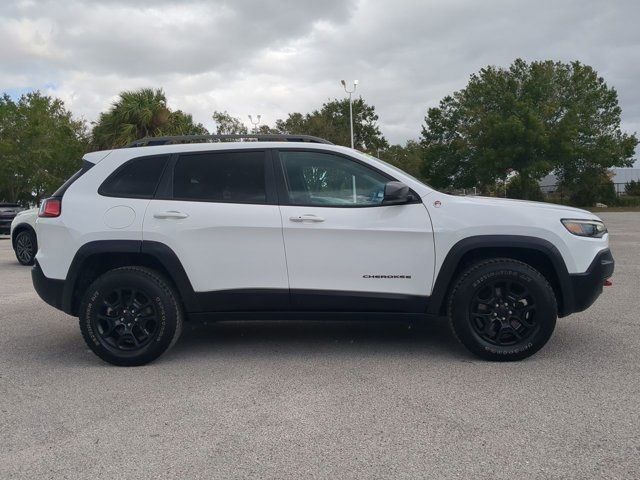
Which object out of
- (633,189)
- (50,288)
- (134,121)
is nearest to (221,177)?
(50,288)

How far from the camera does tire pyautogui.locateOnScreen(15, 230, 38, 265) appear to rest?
39.3 feet

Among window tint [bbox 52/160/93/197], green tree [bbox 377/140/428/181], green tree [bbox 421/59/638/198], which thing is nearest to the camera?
window tint [bbox 52/160/93/197]

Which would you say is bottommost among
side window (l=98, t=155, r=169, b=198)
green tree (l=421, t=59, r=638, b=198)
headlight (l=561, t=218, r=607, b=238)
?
headlight (l=561, t=218, r=607, b=238)

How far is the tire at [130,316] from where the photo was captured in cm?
462

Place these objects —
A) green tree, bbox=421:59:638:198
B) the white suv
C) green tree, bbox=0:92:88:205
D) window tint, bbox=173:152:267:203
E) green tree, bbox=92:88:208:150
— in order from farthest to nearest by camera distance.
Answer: green tree, bbox=0:92:88:205 < green tree, bbox=421:59:638:198 < green tree, bbox=92:88:208:150 < window tint, bbox=173:152:267:203 < the white suv

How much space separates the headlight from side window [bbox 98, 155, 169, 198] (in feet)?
10.9

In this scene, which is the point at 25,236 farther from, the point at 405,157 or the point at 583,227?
the point at 405,157

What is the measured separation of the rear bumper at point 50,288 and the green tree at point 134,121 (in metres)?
21.1

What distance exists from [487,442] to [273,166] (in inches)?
107

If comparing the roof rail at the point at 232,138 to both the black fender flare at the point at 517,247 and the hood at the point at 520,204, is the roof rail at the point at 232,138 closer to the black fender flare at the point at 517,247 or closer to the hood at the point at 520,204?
the hood at the point at 520,204

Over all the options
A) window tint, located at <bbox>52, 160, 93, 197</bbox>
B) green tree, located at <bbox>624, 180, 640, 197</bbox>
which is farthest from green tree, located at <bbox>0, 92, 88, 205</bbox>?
green tree, located at <bbox>624, 180, 640, 197</bbox>

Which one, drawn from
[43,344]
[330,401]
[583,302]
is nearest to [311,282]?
[330,401]

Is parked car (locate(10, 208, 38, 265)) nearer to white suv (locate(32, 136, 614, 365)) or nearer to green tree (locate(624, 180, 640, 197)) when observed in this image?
white suv (locate(32, 136, 614, 365))

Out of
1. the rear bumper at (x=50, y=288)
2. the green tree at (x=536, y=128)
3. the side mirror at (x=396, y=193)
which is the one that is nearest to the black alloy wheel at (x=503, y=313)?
the side mirror at (x=396, y=193)
